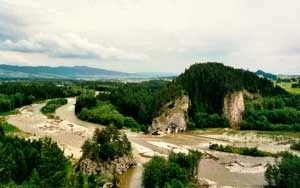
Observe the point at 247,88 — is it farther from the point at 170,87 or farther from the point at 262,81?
the point at 170,87

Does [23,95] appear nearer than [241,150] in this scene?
No

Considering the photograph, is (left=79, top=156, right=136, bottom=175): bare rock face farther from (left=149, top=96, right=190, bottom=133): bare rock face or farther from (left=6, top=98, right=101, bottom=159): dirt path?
(left=149, top=96, right=190, bottom=133): bare rock face

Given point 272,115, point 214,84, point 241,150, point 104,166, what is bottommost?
point 104,166

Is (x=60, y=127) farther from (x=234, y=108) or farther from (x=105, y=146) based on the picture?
(x=105, y=146)

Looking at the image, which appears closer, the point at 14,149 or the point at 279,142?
the point at 14,149

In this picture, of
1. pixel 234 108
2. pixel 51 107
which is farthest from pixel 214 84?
pixel 51 107

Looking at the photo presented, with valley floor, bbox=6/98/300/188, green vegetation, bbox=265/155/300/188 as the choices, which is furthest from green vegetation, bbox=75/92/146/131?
green vegetation, bbox=265/155/300/188

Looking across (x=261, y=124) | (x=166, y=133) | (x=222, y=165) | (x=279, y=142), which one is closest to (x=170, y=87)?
(x=166, y=133)
